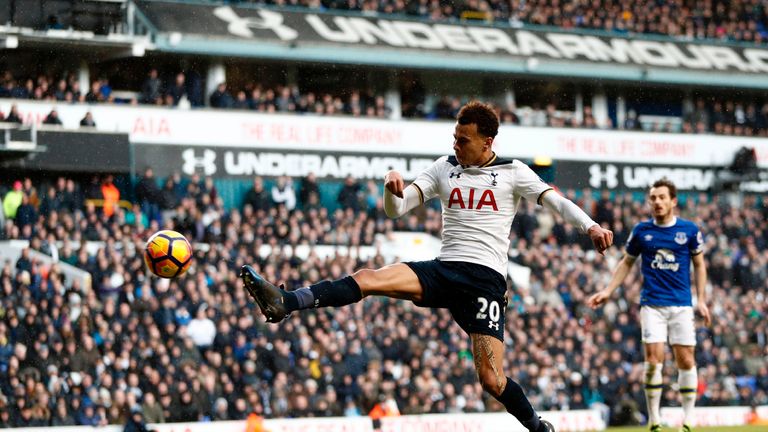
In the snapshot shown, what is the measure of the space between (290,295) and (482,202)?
1711 mm

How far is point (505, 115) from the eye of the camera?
3628cm

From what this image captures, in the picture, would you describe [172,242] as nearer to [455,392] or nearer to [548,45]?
[455,392]

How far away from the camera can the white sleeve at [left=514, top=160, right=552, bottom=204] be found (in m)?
10.2

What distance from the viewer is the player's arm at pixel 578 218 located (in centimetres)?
946

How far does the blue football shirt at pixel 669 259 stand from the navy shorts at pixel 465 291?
4031mm

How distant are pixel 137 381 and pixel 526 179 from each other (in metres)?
11.4

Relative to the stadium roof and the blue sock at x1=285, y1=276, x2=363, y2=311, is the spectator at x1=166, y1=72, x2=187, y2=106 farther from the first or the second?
the blue sock at x1=285, y1=276, x2=363, y2=311

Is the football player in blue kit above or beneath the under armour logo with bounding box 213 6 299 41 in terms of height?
beneath

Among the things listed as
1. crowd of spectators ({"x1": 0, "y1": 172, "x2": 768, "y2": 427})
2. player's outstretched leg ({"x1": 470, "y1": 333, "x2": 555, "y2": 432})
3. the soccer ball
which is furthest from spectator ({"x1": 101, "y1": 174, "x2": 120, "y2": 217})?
player's outstretched leg ({"x1": 470, "y1": 333, "x2": 555, "y2": 432})

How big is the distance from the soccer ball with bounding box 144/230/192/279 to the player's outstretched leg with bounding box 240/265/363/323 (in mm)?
2752

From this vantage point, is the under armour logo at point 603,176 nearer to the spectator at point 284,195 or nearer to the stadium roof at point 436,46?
the stadium roof at point 436,46

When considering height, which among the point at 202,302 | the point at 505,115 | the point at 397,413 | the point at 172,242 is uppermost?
Result: the point at 505,115

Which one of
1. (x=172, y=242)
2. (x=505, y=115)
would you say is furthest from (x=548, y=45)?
(x=172, y=242)

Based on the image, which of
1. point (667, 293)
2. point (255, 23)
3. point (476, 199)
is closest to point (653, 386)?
point (667, 293)
